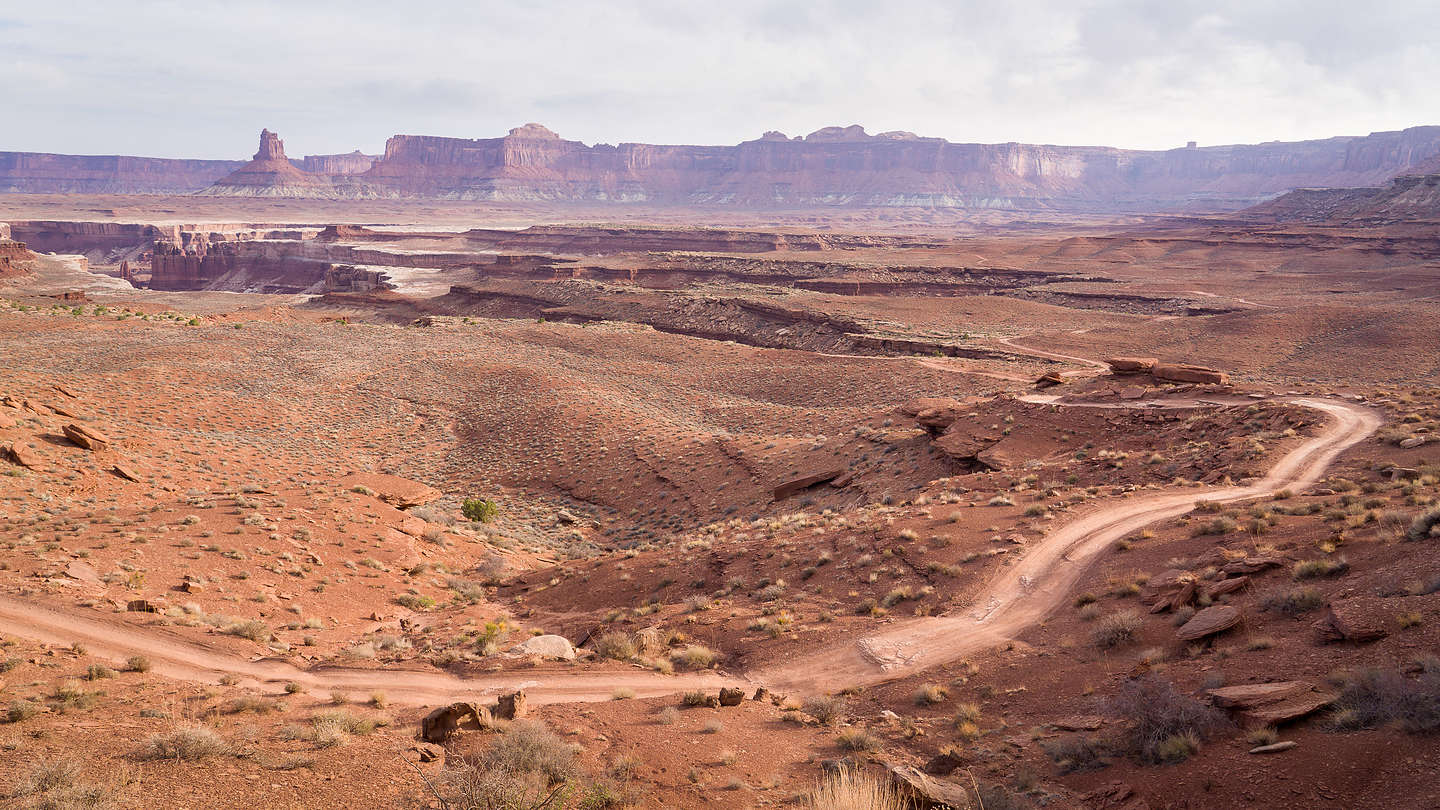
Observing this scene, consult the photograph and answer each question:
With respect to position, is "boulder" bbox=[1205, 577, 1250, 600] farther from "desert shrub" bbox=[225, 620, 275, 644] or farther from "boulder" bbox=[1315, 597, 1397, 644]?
"desert shrub" bbox=[225, 620, 275, 644]

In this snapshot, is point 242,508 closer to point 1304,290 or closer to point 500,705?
point 500,705

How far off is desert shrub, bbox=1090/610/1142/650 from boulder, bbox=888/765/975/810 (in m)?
4.13

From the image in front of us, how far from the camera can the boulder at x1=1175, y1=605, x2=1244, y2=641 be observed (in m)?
10.0

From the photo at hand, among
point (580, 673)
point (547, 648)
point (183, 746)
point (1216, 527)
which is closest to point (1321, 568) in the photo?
point (1216, 527)

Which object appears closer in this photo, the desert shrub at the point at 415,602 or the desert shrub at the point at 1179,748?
the desert shrub at the point at 1179,748

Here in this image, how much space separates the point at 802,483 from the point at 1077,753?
15609 mm

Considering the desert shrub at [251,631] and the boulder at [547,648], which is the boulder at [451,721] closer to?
the boulder at [547,648]

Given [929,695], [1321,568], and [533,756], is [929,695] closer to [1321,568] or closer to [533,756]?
[533,756]

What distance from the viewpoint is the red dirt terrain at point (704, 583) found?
781cm

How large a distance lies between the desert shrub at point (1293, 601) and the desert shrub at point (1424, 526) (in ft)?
6.25

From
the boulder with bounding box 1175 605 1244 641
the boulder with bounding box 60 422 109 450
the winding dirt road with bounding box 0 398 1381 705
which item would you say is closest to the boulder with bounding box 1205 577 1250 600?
the boulder with bounding box 1175 605 1244 641

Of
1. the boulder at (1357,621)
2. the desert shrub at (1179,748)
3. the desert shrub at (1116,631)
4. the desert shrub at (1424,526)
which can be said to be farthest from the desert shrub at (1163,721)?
the desert shrub at (1424,526)

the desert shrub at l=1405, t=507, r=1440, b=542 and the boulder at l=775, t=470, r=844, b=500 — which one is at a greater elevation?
the desert shrub at l=1405, t=507, r=1440, b=542

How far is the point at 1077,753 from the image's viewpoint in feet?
26.8
